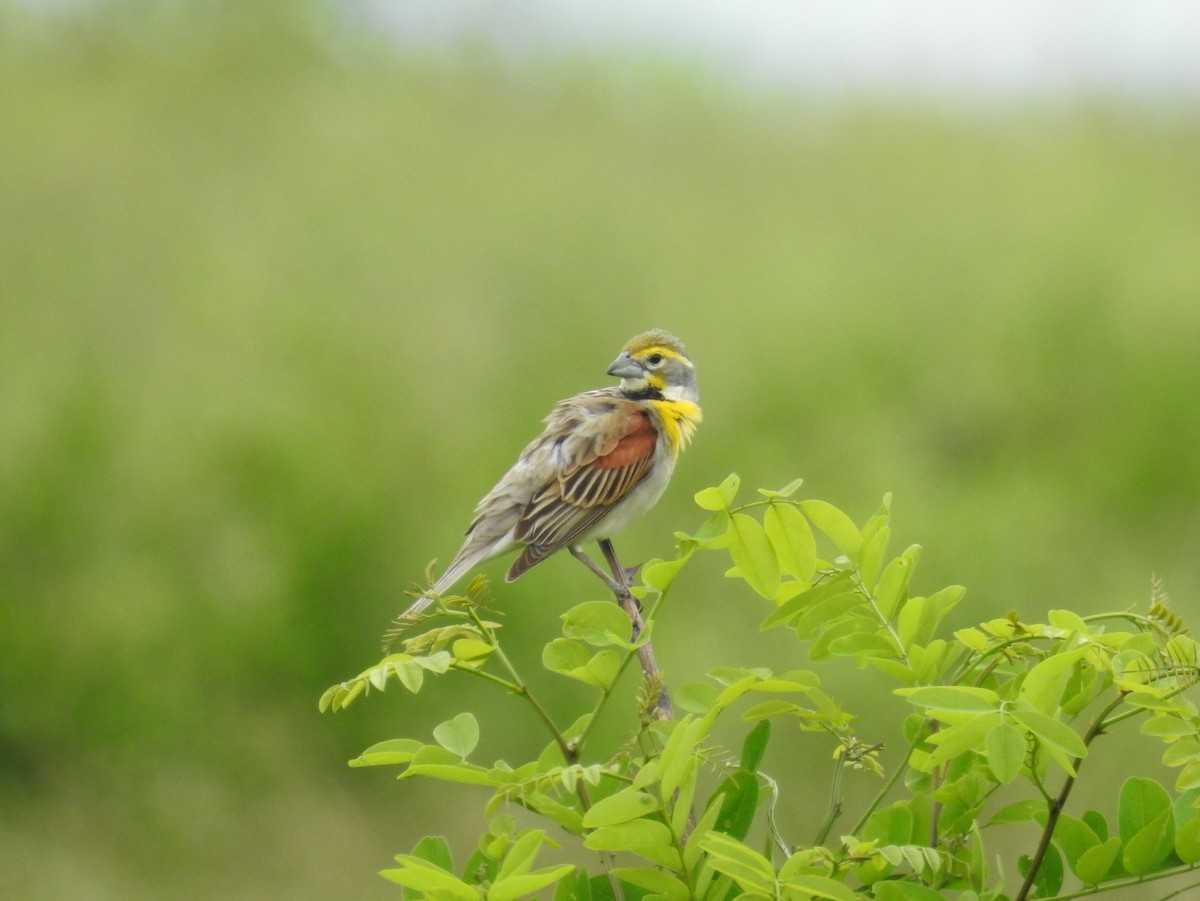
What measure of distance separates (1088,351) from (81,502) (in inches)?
382

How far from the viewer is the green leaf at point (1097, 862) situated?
178cm

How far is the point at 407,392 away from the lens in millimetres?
10922

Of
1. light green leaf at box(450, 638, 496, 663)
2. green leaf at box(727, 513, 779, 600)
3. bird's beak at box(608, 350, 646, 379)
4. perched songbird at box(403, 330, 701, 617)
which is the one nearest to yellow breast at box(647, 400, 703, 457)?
perched songbird at box(403, 330, 701, 617)

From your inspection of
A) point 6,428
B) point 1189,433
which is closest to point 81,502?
point 6,428

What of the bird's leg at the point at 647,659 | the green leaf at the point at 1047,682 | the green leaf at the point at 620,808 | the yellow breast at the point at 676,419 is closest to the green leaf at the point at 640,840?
the green leaf at the point at 620,808

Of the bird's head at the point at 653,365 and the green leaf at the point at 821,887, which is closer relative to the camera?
the green leaf at the point at 821,887

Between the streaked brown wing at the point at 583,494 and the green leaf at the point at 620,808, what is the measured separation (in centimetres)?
226

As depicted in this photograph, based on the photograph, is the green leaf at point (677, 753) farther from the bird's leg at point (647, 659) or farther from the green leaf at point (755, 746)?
the green leaf at point (755, 746)

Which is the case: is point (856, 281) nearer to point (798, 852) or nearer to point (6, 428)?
point (6, 428)

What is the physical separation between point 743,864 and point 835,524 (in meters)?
0.55

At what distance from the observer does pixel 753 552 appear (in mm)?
1848

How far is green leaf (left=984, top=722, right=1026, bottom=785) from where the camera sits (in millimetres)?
1569

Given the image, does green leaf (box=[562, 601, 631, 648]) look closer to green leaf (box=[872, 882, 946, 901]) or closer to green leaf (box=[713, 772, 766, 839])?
green leaf (box=[713, 772, 766, 839])

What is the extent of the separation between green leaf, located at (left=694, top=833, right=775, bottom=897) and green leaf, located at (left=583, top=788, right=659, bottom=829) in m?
0.08
